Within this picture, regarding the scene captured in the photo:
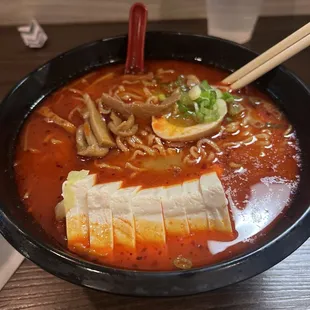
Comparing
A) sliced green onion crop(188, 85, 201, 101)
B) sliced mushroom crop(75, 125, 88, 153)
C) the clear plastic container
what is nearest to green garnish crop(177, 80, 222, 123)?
sliced green onion crop(188, 85, 201, 101)

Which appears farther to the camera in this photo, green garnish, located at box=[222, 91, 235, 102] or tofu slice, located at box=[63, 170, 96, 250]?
green garnish, located at box=[222, 91, 235, 102]

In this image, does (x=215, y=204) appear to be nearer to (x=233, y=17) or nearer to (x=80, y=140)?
(x=80, y=140)

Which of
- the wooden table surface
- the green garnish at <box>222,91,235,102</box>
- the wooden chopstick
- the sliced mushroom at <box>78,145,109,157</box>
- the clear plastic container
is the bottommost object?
the wooden table surface

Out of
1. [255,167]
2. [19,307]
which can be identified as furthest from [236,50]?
[19,307]

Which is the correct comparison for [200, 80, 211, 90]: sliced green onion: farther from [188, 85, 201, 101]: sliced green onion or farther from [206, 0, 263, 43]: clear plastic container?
[206, 0, 263, 43]: clear plastic container

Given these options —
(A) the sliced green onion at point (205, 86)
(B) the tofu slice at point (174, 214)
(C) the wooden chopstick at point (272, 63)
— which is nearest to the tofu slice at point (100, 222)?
(B) the tofu slice at point (174, 214)

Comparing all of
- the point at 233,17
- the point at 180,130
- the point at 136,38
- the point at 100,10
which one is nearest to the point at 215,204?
the point at 180,130
